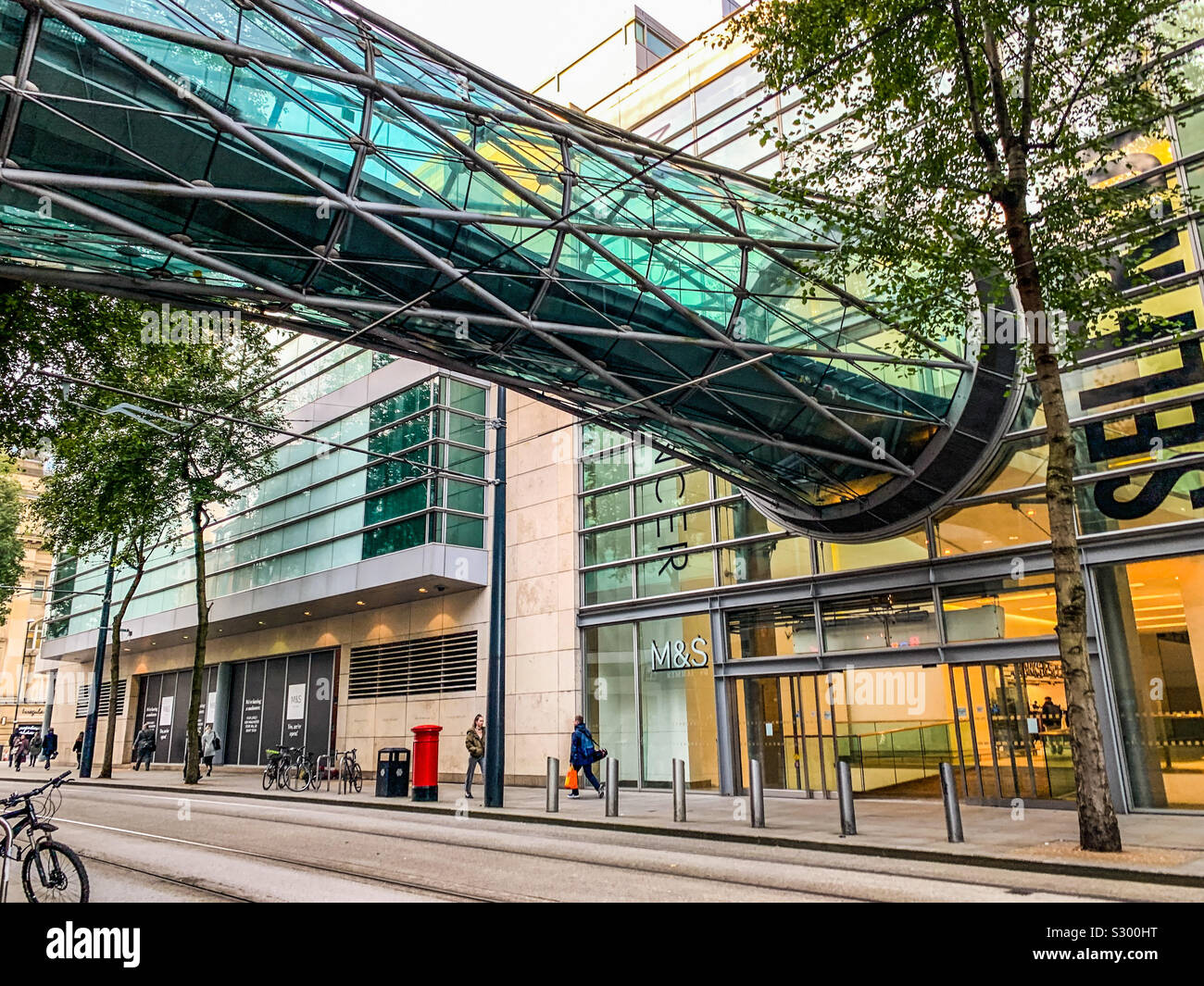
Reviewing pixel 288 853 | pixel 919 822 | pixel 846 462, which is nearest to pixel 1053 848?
pixel 919 822

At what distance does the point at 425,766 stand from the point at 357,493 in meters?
11.6

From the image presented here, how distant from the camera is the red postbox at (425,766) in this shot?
19219 mm

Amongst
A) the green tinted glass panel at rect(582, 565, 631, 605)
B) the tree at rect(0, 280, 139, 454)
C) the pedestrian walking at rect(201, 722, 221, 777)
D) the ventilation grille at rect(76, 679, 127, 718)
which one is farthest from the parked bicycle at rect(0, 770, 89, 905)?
the ventilation grille at rect(76, 679, 127, 718)

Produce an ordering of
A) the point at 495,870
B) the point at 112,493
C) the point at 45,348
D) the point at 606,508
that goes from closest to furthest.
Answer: the point at 495,870, the point at 45,348, the point at 606,508, the point at 112,493

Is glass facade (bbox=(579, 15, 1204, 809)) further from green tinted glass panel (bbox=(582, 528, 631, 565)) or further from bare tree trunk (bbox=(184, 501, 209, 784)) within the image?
bare tree trunk (bbox=(184, 501, 209, 784))

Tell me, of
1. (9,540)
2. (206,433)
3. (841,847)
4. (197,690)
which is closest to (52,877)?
(841,847)

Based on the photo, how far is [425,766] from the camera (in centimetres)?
1930

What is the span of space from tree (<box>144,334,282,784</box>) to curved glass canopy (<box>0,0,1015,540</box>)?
45.8 feet

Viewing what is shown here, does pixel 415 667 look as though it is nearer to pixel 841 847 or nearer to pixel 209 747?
pixel 209 747

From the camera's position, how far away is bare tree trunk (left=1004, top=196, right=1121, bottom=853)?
10172 mm

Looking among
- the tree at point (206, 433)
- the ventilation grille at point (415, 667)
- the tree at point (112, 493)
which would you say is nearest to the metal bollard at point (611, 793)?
the ventilation grille at point (415, 667)

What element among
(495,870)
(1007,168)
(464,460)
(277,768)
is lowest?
(495,870)
